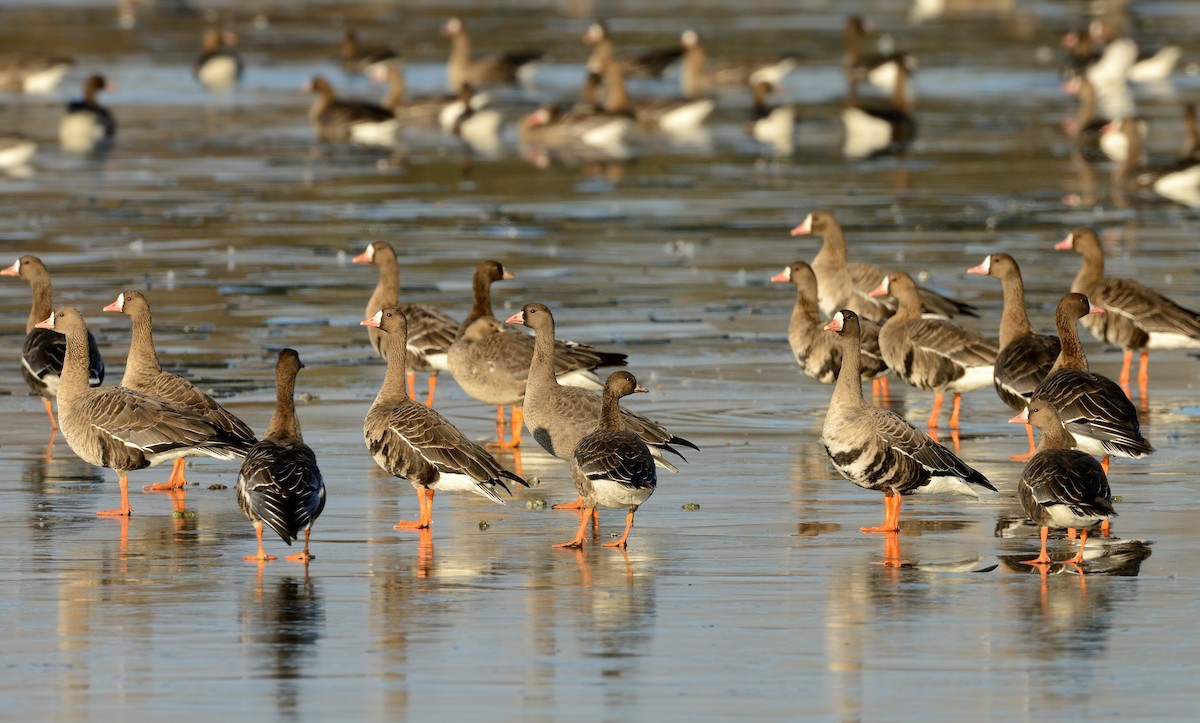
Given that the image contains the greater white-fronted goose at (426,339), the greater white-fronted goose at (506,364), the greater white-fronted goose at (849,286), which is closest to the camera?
the greater white-fronted goose at (506,364)

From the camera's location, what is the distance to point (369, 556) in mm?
11555

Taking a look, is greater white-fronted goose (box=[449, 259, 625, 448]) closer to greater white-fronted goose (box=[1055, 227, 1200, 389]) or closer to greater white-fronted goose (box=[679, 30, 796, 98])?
greater white-fronted goose (box=[1055, 227, 1200, 389])

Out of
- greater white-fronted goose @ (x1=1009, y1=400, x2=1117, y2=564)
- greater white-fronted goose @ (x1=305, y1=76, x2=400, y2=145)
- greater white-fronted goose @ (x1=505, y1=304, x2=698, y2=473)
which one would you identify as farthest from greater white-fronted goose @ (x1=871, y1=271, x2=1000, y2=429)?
greater white-fronted goose @ (x1=305, y1=76, x2=400, y2=145)

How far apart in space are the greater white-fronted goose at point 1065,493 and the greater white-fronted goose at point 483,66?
3852 cm

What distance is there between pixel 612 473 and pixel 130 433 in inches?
127

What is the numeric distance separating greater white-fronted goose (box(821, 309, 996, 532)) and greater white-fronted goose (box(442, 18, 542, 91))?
37415 millimetres

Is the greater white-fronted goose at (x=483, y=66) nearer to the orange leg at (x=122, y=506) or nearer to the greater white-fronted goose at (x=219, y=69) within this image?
the greater white-fronted goose at (x=219, y=69)

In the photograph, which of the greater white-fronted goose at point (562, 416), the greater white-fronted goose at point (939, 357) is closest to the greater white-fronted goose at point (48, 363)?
the greater white-fronted goose at point (562, 416)

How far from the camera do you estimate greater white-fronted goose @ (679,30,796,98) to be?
48062 mm

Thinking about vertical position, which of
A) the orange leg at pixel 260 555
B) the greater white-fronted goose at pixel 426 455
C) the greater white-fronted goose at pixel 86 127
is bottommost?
the orange leg at pixel 260 555

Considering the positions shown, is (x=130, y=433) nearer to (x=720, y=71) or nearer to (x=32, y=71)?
(x=32, y=71)

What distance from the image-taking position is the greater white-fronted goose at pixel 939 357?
15.7 meters

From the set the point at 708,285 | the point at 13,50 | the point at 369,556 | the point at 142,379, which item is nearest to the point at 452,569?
the point at 369,556

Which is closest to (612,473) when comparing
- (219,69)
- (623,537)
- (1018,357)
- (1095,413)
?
(623,537)
